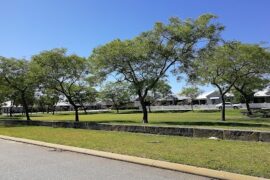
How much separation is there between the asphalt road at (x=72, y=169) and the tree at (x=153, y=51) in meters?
18.4

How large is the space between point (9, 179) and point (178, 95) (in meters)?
102

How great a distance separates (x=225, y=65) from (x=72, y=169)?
26.7m

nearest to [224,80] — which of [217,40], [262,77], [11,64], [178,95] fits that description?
[262,77]

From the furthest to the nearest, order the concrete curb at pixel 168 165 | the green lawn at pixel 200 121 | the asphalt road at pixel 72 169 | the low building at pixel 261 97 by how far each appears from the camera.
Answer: the low building at pixel 261 97 < the green lawn at pixel 200 121 < the asphalt road at pixel 72 169 < the concrete curb at pixel 168 165

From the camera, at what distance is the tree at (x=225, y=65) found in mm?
34219

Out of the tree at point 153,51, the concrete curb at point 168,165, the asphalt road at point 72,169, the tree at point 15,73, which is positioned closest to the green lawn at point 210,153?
the concrete curb at point 168,165

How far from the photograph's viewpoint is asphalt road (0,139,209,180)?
29.5 feet

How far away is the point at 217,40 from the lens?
99.3 ft

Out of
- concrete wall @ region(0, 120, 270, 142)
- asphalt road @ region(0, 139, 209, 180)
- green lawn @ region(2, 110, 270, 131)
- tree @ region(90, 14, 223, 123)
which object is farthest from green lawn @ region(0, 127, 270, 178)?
tree @ region(90, 14, 223, 123)

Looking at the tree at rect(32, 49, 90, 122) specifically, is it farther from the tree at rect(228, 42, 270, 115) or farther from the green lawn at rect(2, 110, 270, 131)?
the tree at rect(228, 42, 270, 115)

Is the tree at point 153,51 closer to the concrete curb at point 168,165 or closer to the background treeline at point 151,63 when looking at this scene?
the background treeline at point 151,63

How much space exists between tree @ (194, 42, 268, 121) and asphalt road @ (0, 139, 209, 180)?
21774 mm

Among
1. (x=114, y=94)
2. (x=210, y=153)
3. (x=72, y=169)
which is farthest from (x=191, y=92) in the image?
(x=72, y=169)

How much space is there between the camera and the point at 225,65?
3469 cm
